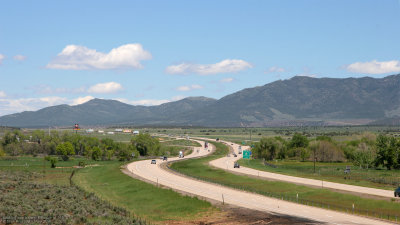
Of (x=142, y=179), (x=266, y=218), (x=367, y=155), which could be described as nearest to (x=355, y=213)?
(x=266, y=218)

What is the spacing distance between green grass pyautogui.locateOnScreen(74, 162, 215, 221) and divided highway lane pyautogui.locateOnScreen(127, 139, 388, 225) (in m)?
4.49

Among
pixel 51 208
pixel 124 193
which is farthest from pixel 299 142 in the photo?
pixel 51 208

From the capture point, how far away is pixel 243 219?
6150 centimetres

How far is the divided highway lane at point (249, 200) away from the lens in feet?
200

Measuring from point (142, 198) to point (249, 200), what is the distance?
1824cm

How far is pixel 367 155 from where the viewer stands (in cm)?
14238

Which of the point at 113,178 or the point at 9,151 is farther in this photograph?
the point at 9,151

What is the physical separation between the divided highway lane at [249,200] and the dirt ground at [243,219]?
88.3 inches

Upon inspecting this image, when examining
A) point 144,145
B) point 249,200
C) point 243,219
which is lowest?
point 243,219

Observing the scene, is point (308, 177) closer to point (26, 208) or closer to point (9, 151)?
point (26, 208)

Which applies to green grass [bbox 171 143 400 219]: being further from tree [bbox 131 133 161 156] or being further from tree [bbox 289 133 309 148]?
tree [bbox 131 133 161 156]

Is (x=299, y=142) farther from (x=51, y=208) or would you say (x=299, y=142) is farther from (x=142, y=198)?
(x=51, y=208)

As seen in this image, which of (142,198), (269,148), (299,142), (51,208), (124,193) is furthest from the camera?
(299,142)

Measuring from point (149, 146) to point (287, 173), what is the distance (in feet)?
288
